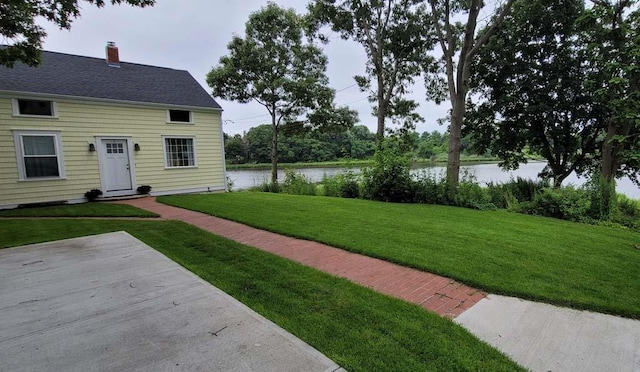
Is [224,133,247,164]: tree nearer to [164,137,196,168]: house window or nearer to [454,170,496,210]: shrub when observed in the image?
[164,137,196,168]: house window

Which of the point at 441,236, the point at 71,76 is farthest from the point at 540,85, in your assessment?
the point at 71,76

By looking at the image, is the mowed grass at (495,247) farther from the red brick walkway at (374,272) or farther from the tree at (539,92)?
the tree at (539,92)

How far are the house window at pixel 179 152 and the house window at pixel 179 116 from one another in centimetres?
66

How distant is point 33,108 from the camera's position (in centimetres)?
873

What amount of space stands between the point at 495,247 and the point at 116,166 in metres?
11.1

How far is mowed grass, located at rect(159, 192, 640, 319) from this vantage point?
2.89 metres

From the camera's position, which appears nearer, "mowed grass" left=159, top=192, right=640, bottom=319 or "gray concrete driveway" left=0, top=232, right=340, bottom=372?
"gray concrete driveway" left=0, top=232, right=340, bottom=372

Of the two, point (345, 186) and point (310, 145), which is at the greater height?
point (310, 145)

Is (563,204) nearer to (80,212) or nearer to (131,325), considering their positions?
(131,325)

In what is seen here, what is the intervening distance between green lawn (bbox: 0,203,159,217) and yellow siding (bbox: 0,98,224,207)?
79 centimetres

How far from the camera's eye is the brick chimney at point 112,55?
37.6 ft

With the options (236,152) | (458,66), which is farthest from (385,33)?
(236,152)

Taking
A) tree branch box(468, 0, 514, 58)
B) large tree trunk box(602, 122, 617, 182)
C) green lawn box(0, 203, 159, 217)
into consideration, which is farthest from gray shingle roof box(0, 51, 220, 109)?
large tree trunk box(602, 122, 617, 182)

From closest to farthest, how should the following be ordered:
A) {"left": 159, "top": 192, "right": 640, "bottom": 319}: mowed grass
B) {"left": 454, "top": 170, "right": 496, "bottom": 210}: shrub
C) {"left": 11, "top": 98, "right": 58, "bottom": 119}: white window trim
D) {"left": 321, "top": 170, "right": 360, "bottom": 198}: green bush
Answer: {"left": 159, "top": 192, "right": 640, "bottom": 319}: mowed grass
{"left": 454, "top": 170, "right": 496, "bottom": 210}: shrub
{"left": 11, "top": 98, "right": 58, "bottom": 119}: white window trim
{"left": 321, "top": 170, "right": 360, "bottom": 198}: green bush
